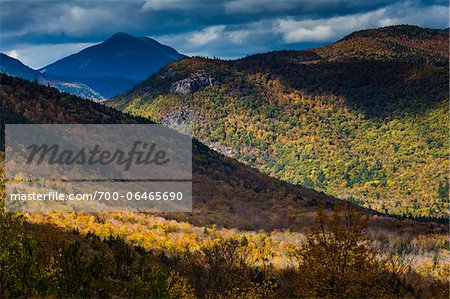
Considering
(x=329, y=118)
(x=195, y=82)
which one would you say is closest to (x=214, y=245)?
(x=329, y=118)

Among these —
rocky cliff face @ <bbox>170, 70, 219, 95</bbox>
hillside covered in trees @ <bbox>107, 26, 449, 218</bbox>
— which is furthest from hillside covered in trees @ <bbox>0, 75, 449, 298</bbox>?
rocky cliff face @ <bbox>170, 70, 219, 95</bbox>

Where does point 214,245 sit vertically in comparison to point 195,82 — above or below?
below

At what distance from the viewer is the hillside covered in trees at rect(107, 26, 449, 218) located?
122125mm

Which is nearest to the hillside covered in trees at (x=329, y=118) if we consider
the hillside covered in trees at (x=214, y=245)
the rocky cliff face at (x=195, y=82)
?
the rocky cliff face at (x=195, y=82)

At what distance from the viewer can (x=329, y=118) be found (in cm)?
15538

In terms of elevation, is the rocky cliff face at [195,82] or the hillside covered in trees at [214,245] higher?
the rocky cliff face at [195,82]

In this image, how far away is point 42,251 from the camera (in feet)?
75.3

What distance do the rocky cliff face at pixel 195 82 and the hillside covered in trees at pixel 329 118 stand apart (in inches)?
12.6

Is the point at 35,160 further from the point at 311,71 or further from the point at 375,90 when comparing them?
the point at 311,71

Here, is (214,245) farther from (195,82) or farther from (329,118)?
(195,82)

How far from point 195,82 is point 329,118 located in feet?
145

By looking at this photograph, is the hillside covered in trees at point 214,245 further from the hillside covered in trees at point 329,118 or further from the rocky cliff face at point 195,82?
the rocky cliff face at point 195,82

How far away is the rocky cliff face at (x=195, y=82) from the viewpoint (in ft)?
562

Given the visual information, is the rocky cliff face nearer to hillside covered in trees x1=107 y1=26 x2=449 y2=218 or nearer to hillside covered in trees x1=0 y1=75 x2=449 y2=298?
hillside covered in trees x1=107 y1=26 x2=449 y2=218
